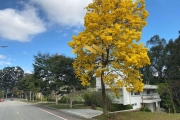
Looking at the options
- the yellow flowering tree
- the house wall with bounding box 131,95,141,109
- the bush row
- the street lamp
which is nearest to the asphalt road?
the yellow flowering tree

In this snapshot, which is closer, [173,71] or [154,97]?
[173,71]

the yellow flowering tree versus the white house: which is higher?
the yellow flowering tree

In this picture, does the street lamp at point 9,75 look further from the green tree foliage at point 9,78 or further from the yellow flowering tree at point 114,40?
the yellow flowering tree at point 114,40

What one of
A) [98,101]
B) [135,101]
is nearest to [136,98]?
[135,101]

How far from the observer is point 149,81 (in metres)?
57.5

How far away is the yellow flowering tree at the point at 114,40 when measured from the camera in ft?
46.6

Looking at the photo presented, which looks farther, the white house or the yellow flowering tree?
the white house

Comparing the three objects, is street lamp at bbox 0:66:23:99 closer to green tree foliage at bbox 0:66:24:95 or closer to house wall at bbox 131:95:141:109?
green tree foliage at bbox 0:66:24:95

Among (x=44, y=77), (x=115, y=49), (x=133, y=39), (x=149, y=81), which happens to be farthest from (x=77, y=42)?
(x=149, y=81)

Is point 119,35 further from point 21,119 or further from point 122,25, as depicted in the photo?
point 21,119

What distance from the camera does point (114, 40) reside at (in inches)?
571

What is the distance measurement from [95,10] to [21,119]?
33.5ft

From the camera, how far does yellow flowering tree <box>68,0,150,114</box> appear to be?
14211mm

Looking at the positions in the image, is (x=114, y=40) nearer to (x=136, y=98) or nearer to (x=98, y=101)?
(x=98, y=101)
